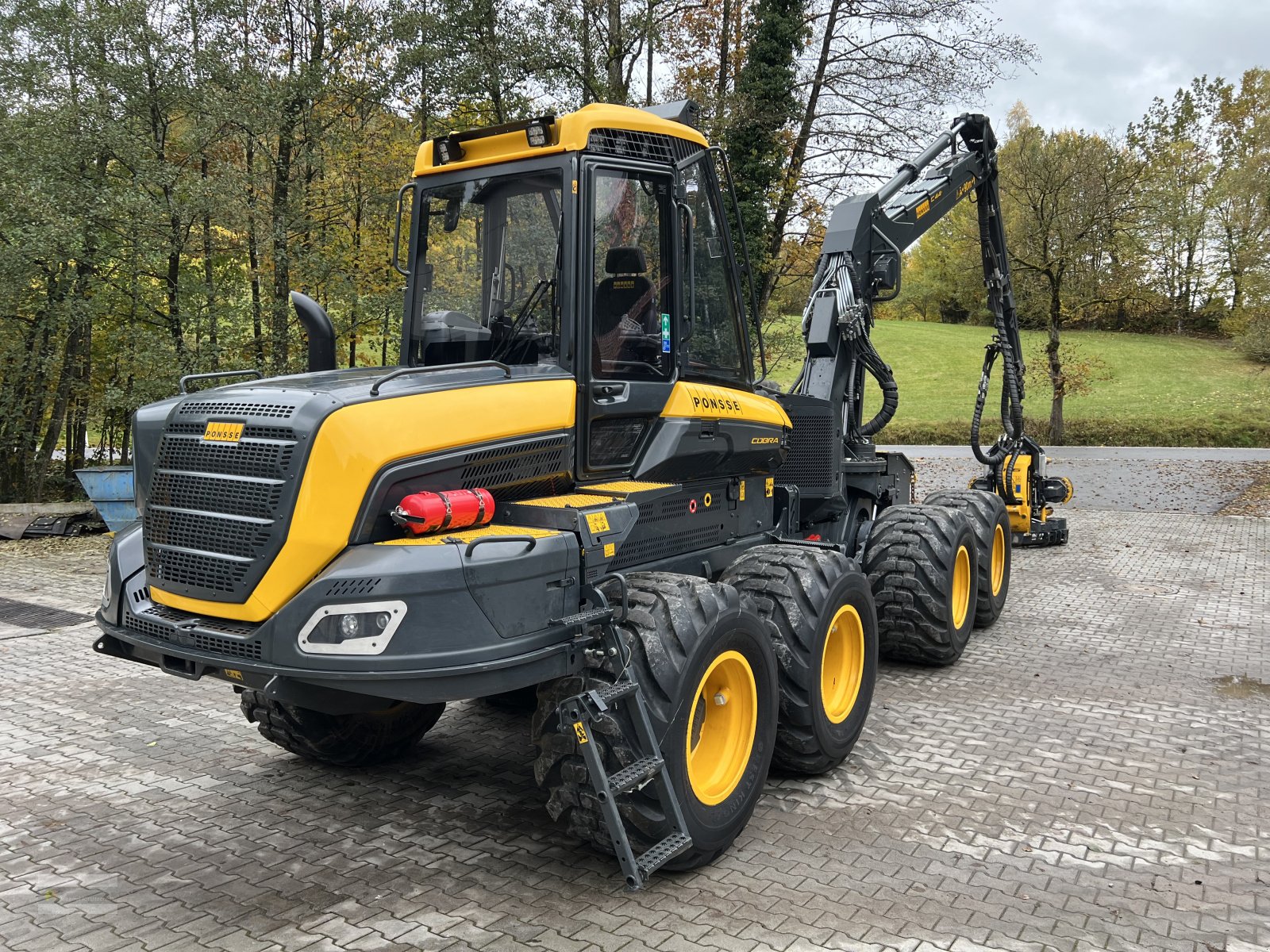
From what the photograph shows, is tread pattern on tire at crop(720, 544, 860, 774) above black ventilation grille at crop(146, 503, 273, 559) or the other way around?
the other way around

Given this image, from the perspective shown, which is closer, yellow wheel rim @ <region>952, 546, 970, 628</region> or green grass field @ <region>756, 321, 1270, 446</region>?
yellow wheel rim @ <region>952, 546, 970, 628</region>

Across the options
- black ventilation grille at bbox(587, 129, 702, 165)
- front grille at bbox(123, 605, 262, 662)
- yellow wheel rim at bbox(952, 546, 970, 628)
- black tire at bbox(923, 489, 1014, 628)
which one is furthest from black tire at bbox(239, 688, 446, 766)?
black tire at bbox(923, 489, 1014, 628)

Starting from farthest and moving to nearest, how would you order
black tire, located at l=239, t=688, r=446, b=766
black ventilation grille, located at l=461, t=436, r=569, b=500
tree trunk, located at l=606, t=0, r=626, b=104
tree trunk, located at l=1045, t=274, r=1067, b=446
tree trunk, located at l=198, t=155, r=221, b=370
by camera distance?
tree trunk, located at l=1045, t=274, r=1067, b=446
tree trunk, located at l=606, t=0, r=626, b=104
tree trunk, located at l=198, t=155, r=221, b=370
black tire, located at l=239, t=688, r=446, b=766
black ventilation grille, located at l=461, t=436, r=569, b=500

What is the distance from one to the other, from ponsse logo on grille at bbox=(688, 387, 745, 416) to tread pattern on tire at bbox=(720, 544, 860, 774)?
0.81 m

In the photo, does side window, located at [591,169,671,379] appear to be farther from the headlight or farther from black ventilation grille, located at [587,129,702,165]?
the headlight

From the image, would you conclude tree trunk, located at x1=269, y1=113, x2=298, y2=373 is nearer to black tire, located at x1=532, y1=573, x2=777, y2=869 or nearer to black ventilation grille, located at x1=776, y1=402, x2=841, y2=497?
black ventilation grille, located at x1=776, y1=402, x2=841, y2=497

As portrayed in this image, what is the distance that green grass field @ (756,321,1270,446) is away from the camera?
29.6 m

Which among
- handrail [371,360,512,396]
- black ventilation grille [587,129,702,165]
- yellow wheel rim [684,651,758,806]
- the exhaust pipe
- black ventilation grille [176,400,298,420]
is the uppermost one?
black ventilation grille [587,129,702,165]

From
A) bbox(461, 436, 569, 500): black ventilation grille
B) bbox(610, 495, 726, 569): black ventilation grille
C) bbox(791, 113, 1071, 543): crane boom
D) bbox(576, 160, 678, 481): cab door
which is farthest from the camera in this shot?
bbox(791, 113, 1071, 543): crane boom

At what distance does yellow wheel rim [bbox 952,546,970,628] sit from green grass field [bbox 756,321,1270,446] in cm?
1066

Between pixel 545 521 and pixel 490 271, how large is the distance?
1.60m

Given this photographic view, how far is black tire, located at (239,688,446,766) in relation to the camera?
16.8ft

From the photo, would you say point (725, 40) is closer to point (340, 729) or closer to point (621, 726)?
point (340, 729)

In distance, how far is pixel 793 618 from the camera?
189 inches
